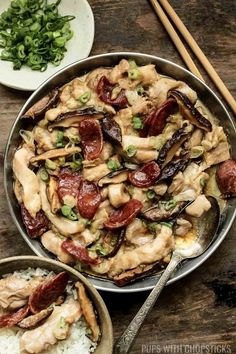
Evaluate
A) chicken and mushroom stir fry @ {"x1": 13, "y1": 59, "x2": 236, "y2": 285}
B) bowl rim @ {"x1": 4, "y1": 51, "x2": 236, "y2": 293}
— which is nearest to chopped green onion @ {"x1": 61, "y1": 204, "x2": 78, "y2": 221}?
chicken and mushroom stir fry @ {"x1": 13, "y1": 59, "x2": 236, "y2": 285}

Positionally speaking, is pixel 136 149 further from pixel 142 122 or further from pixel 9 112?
pixel 9 112

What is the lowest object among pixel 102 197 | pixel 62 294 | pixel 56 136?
pixel 62 294

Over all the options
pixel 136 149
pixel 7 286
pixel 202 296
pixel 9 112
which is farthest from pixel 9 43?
pixel 202 296

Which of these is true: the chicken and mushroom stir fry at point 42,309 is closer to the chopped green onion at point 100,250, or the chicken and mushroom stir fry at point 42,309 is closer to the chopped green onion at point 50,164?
the chopped green onion at point 100,250

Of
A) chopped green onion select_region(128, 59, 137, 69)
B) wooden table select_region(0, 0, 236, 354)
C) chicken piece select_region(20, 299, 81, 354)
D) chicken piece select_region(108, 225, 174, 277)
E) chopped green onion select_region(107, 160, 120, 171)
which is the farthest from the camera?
wooden table select_region(0, 0, 236, 354)

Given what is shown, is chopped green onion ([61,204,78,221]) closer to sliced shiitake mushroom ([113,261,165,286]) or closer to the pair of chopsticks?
sliced shiitake mushroom ([113,261,165,286])

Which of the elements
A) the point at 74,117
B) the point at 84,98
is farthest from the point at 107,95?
the point at 74,117

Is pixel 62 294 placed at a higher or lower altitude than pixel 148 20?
lower
